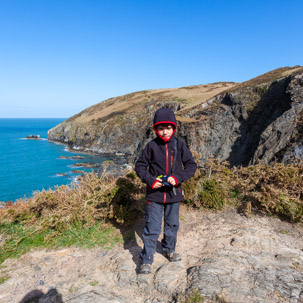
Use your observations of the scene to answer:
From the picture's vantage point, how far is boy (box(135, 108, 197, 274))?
3695 millimetres

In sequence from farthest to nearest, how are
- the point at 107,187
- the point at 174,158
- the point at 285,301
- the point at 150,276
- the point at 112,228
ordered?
the point at 107,187 < the point at 112,228 < the point at 174,158 < the point at 150,276 < the point at 285,301

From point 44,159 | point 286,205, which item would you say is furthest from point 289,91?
point 44,159

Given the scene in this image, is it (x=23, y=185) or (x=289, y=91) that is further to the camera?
(x=23, y=185)

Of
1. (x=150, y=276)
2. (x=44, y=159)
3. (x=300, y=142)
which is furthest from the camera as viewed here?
(x=44, y=159)

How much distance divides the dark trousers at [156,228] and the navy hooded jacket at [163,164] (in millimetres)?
185

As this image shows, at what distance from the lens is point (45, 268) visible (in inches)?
158

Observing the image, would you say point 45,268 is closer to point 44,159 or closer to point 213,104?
point 213,104

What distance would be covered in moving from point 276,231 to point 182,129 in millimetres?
27907

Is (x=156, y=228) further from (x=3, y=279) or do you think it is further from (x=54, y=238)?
(x=3, y=279)

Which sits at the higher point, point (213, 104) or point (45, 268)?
point (213, 104)

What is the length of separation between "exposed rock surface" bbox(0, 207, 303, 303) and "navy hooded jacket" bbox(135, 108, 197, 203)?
4.00 feet

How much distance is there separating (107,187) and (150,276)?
2680mm

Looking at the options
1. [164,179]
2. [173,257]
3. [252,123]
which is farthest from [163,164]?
[252,123]

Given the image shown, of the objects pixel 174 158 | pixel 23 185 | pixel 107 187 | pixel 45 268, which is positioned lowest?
pixel 23 185
